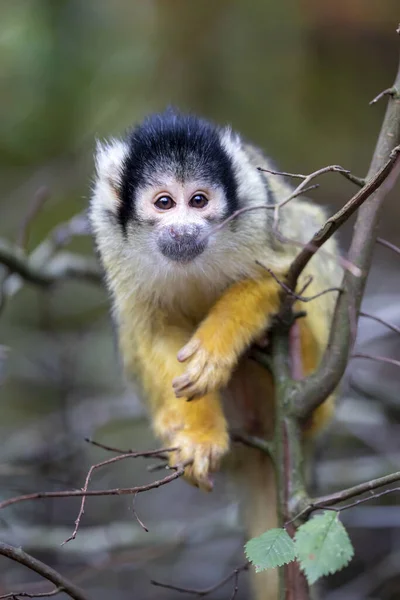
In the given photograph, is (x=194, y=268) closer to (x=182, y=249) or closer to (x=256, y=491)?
(x=182, y=249)

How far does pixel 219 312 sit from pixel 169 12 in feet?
17.5

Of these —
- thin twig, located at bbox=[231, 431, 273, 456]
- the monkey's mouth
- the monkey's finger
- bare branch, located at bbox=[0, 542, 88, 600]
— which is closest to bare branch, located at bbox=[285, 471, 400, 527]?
thin twig, located at bbox=[231, 431, 273, 456]

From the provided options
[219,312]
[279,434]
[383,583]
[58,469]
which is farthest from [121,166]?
[383,583]

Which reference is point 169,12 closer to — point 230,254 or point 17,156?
point 17,156

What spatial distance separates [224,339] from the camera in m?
2.82

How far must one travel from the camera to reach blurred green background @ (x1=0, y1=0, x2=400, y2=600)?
4.34 meters

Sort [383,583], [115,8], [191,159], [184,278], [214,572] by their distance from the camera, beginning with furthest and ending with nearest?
[115,8] → [214,572] → [383,583] → [184,278] → [191,159]

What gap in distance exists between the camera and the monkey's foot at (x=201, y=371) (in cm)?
273

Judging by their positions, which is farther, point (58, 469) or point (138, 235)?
point (58, 469)

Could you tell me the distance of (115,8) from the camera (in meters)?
6.93

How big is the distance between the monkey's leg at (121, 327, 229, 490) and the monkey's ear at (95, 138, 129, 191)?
0.66 metres

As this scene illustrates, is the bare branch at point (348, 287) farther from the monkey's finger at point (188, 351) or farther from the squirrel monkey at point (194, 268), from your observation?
the monkey's finger at point (188, 351)

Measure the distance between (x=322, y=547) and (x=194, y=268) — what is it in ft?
4.78

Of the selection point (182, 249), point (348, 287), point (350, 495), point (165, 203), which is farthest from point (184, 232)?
point (350, 495)
